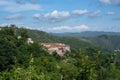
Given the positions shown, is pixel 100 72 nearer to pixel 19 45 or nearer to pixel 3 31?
pixel 19 45

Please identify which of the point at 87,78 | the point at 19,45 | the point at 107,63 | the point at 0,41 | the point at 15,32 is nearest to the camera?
the point at 87,78

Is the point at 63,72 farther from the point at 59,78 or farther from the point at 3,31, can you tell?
the point at 3,31

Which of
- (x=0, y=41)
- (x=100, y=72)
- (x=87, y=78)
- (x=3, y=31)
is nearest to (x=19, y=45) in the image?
(x=0, y=41)

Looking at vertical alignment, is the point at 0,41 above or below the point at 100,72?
above

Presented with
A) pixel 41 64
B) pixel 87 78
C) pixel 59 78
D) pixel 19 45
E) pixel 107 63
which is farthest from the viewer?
pixel 107 63

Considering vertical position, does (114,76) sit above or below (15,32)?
below

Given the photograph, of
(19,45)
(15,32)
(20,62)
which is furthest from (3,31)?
(20,62)

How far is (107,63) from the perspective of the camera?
470 ft

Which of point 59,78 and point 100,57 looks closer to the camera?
point 59,78

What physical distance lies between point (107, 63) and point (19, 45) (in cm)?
3648

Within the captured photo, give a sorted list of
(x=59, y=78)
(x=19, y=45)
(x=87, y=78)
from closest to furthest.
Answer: (x=87, y=78) < (x=59, y=78) < (x=19, y=45)

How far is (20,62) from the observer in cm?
10181

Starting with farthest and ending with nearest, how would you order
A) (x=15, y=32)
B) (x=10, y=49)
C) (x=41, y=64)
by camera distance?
(x=15, y=32) < (x=10, y=49) < (x=41, y=64)

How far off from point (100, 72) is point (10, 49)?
1105 inches
